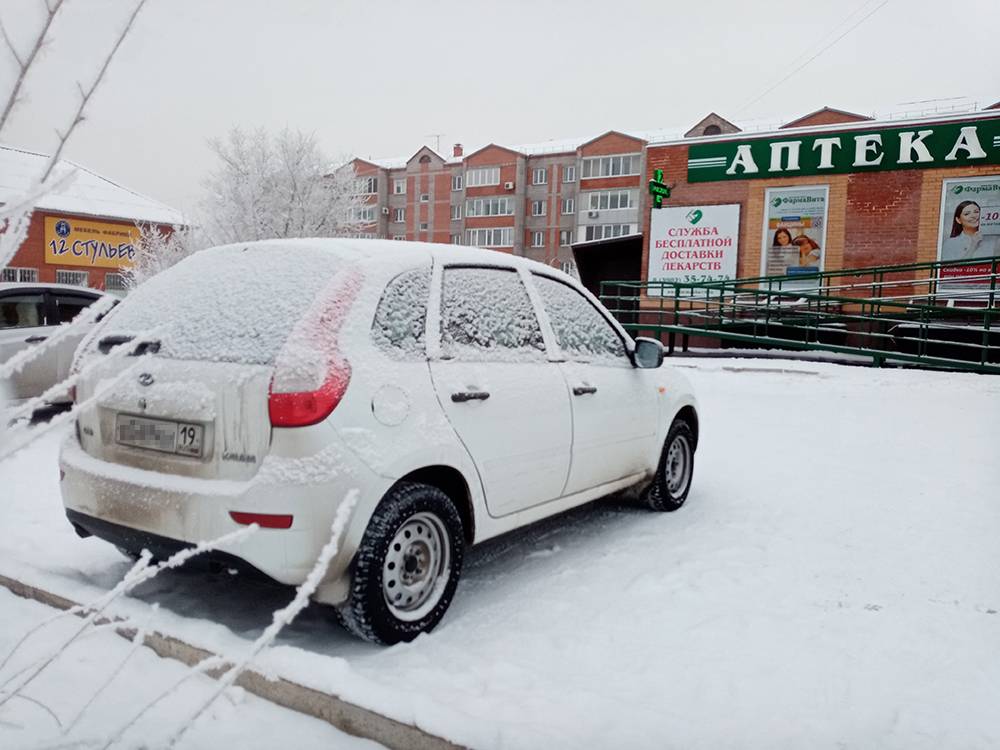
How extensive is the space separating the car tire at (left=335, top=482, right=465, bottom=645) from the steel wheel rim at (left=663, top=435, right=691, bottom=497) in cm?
231

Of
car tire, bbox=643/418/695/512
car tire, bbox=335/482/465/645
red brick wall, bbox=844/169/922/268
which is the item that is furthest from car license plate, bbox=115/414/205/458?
red brick wall, bbox=844/169/922/268

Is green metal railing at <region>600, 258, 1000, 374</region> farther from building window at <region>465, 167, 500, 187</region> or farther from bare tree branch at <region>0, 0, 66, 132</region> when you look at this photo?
building window at <region>465, 167, 500, 187</region>

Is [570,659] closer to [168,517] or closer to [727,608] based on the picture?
[727,608]

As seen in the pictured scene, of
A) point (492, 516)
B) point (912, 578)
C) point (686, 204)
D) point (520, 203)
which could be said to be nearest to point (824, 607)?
point (912, 578)

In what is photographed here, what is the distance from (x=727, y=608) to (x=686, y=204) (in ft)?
58.0

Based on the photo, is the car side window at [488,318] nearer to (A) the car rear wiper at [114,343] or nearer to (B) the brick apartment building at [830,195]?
(A) the car rear wiper at [114,343]

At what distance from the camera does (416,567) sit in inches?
125

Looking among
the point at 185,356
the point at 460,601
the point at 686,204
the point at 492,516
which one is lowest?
the point at 460,601

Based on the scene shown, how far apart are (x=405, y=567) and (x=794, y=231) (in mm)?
18094

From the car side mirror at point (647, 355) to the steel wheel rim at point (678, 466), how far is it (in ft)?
2.44

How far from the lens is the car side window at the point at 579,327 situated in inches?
164

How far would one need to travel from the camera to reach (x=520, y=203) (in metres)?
62.3

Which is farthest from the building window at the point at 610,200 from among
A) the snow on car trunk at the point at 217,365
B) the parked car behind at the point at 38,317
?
the snow on car trunk at the point at 217,365

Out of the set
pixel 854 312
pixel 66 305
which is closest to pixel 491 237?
pixel 854 312
